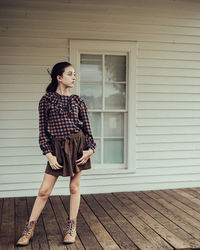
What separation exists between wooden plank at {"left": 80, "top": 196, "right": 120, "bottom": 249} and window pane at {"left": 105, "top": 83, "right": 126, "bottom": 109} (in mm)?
1566

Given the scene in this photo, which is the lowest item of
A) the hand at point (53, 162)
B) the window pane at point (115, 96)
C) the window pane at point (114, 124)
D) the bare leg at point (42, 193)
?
the bare leg at point (42, 193)

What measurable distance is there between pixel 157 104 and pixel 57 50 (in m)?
1.70

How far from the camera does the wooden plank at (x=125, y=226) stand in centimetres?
335

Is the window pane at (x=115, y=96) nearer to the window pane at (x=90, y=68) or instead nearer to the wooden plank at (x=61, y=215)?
the window pane at (x=90, y=68)

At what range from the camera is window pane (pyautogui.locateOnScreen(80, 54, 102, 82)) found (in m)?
5.12

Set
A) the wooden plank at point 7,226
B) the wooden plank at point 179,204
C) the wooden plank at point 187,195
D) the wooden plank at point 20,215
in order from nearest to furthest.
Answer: the wooden plank at point 7,226 → the wooden plank at point 20,215 → the wooden plank at point 179,204 → the wooden plank at point 187,195

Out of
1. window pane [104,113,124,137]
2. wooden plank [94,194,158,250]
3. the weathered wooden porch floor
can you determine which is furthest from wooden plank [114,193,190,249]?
window pane [104,113,124,137]

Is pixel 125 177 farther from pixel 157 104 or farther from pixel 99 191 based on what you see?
pixel 157 104

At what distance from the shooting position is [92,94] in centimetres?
521

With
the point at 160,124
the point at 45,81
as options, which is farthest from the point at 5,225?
the point at 160,124

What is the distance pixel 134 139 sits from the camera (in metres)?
5.29

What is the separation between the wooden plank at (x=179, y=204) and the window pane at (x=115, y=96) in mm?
1421

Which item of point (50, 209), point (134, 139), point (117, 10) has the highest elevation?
point (117, 10)

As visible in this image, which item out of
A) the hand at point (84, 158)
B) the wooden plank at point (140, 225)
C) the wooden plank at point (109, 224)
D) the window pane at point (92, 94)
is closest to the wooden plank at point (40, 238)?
the wooden plank at point (109, 224)
